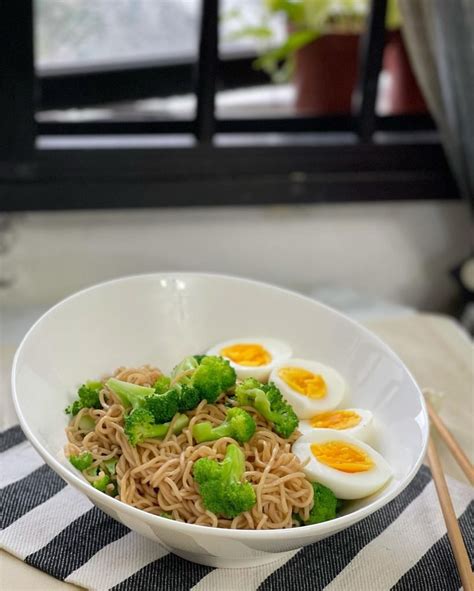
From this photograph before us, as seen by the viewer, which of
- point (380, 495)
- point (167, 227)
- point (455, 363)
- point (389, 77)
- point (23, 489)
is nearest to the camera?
point (380, 495)

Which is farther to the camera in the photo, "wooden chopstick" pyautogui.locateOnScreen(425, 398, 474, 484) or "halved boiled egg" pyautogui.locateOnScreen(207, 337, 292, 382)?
"halved boiled egg" pyautogui.locateOnScreen(207, 337, 292, 382)

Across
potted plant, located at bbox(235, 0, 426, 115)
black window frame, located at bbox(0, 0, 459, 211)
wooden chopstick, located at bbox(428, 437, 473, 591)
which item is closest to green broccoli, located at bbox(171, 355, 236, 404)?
wooden chopstick, located at bbox(428, 437, 473, 591)

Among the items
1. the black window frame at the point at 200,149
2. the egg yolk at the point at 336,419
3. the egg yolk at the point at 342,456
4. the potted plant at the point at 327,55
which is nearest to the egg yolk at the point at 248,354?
the egg yolk at the point at 336,419

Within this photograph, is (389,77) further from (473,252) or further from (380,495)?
(380,495)

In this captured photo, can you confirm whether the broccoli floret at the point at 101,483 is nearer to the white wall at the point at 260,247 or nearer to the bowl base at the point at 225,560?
the bowl base at the point at 225,560

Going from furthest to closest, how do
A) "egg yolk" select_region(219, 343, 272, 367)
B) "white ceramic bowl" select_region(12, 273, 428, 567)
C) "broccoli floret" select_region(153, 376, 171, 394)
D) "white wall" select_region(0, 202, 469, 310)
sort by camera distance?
1. "white wall" select_region(0, 202, 469, 310)
2. "egg yolk" select_region(219, 343, 272, 367)
3. "broccoli floret" select_region(153, 376, 171, 394)
4. "white ceramic bowl" select_region(12, 273, 428, 567)

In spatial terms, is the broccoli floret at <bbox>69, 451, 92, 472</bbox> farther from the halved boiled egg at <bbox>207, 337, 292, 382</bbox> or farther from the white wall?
the white wall

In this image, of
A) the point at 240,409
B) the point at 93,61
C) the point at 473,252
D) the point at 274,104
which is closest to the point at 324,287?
the point at 473,252
